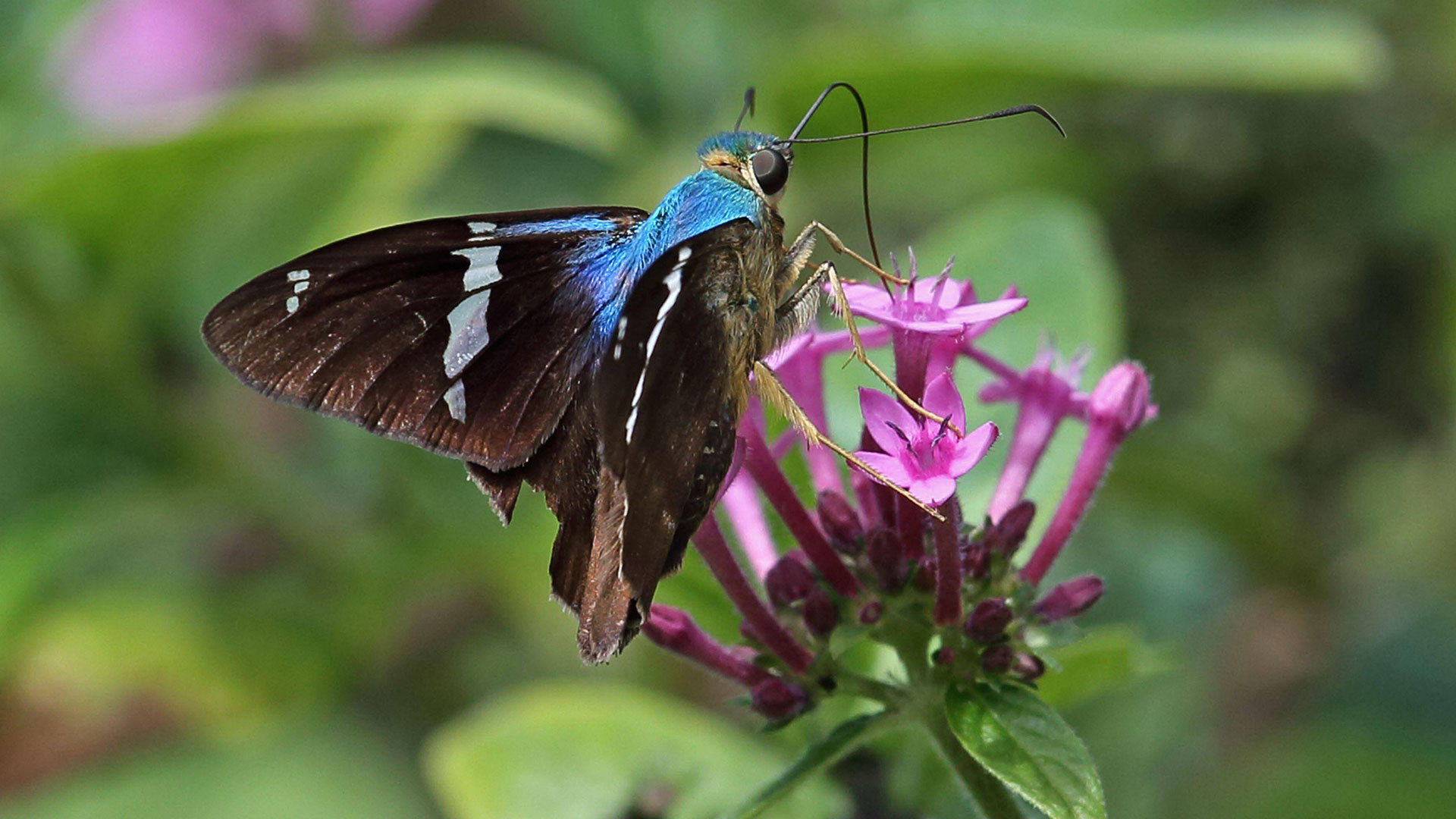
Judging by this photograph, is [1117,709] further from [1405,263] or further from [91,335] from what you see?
[91,335]

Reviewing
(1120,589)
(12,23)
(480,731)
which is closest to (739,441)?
(480,731)

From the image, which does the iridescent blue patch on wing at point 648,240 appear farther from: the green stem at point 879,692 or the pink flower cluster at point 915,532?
the green stem at point 879,692

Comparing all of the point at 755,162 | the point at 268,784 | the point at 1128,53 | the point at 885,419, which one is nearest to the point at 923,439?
the point at 885,419

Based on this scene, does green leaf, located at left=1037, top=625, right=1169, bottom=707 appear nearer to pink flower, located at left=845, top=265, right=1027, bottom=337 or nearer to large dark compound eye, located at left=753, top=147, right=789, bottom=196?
pink flower, located at left=845, top=265, right=1027, bottom=337

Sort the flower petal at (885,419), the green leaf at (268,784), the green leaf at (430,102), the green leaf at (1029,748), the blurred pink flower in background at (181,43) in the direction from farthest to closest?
the blurred pink flower in background at (181,43)
the green leaf at (268,784)
the green leaf at (430,102)
the flower petal at (885,419)
the green leaf at (1029,748)

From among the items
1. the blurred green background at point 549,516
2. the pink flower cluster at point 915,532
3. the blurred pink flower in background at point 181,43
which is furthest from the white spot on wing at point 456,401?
the blurred pink flower in background at point 181,43

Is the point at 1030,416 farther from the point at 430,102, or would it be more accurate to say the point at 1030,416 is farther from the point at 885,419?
the point at 430,102
